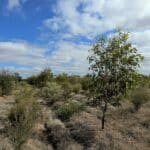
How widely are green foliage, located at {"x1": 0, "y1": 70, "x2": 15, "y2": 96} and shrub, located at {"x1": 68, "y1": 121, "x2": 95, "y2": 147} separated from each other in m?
16.9

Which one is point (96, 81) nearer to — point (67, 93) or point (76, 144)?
point (76, 144)

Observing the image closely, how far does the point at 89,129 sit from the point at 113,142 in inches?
87.3

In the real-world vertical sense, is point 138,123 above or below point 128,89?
below

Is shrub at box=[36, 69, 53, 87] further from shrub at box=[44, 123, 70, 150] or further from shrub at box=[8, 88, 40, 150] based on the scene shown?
shrub at box=[44, 123, 70, 150]

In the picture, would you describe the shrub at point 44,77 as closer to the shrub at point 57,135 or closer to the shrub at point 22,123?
the shrub at point 22,123

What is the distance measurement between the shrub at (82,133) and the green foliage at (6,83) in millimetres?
16924

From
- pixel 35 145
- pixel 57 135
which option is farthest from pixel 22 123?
pixel 57 135

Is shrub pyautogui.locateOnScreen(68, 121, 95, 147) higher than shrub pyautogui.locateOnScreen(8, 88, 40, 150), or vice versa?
shrub pyautogui.locateOnScreen(8, 88, 40, 150)

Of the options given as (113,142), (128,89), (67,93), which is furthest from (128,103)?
(67,93)

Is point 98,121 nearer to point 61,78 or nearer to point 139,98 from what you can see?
point 139,98

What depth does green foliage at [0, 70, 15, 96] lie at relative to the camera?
115ft

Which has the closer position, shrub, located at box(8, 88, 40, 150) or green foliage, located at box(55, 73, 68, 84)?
shrub, located at box(8, 88, 40, 150)

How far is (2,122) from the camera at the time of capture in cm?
1923

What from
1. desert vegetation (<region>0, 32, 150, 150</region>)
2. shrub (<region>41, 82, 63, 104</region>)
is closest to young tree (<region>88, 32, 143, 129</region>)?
desert vegetation (<region>0, 32, 150, 150</region>)
